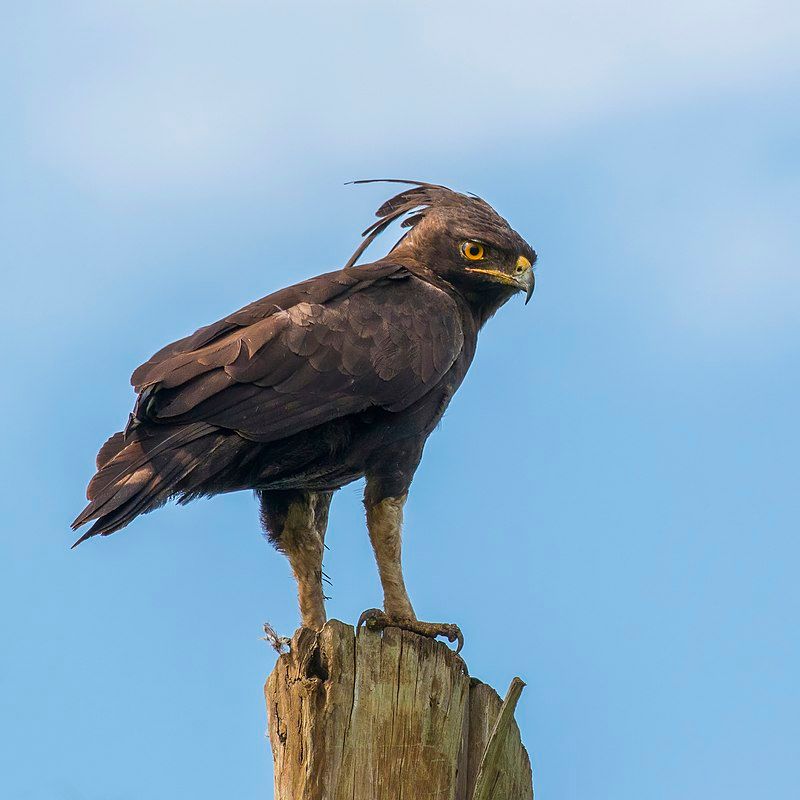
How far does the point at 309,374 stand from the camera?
687 centimetres

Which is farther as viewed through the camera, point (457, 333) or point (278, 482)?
point (457, 333)

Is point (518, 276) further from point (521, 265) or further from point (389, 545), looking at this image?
point (389, 545)

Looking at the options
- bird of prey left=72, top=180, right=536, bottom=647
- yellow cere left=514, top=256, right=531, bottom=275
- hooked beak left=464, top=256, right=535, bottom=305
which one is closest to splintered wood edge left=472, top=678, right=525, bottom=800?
bird of prey left=72, top=180, right=536, bottom=647

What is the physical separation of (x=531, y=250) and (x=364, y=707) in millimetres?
3796

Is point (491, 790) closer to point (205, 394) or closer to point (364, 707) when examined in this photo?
point (364, 707)

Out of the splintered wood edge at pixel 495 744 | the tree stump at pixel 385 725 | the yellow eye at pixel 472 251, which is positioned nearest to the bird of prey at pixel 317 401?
the yellow eye at pixel 472 251

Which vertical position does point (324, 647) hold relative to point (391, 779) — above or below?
above

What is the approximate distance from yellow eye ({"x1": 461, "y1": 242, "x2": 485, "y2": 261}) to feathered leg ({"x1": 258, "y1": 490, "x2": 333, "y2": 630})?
6.01 feet

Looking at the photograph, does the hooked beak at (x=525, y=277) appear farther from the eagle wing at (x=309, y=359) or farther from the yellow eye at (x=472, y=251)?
the eagle wing at (x=309, y=359)

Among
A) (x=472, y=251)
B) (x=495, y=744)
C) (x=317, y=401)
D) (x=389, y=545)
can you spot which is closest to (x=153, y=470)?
(x=317, y=401)

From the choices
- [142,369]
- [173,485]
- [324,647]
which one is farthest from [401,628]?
[142,369]

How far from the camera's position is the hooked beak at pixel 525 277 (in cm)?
817

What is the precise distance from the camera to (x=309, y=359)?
690cm

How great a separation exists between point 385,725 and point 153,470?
5.84 ft
